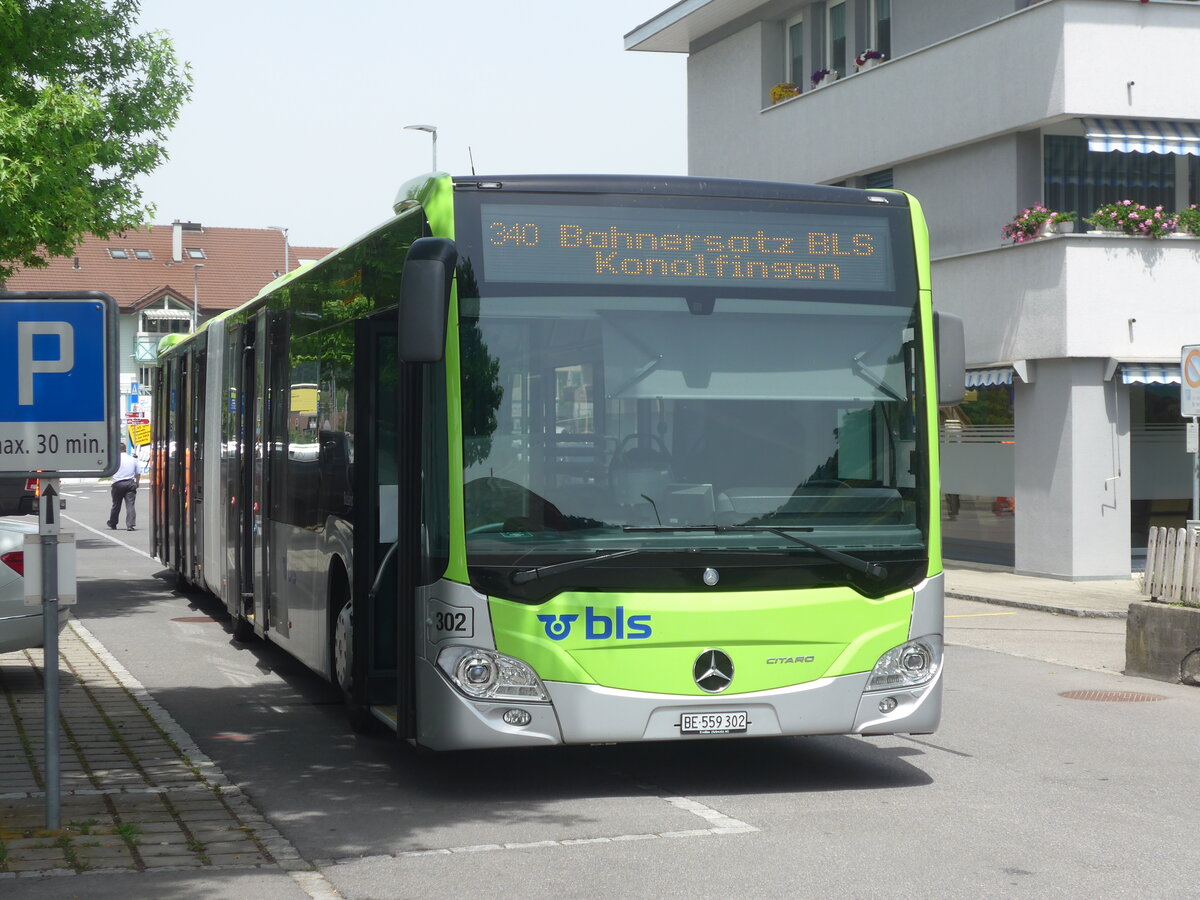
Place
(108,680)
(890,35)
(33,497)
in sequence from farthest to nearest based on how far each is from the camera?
(33,497) < (890,35) < (108,680)

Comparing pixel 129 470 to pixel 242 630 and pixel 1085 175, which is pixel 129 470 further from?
pixel 242 630

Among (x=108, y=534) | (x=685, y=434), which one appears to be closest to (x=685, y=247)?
(x=685, y=434)

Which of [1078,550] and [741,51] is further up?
[741,51]

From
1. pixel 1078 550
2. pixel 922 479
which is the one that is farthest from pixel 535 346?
pixel 1078 550

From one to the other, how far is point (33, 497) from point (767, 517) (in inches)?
1252

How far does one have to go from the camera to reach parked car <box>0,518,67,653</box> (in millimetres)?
11578

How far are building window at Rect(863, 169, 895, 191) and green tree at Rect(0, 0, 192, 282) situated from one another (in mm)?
11841

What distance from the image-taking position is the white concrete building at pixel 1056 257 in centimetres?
2244

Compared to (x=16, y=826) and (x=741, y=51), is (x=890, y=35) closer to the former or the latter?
(x=741, y=51)

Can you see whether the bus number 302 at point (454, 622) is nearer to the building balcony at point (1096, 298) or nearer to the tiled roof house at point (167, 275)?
the building balcony at point (1096, 298)

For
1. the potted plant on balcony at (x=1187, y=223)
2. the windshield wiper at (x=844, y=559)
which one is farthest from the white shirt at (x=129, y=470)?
the windshield wiper at (x=844, y=559)

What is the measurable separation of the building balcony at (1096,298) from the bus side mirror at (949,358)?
46.6 feet

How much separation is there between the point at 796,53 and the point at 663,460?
23498mm

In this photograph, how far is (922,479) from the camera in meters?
8.28
